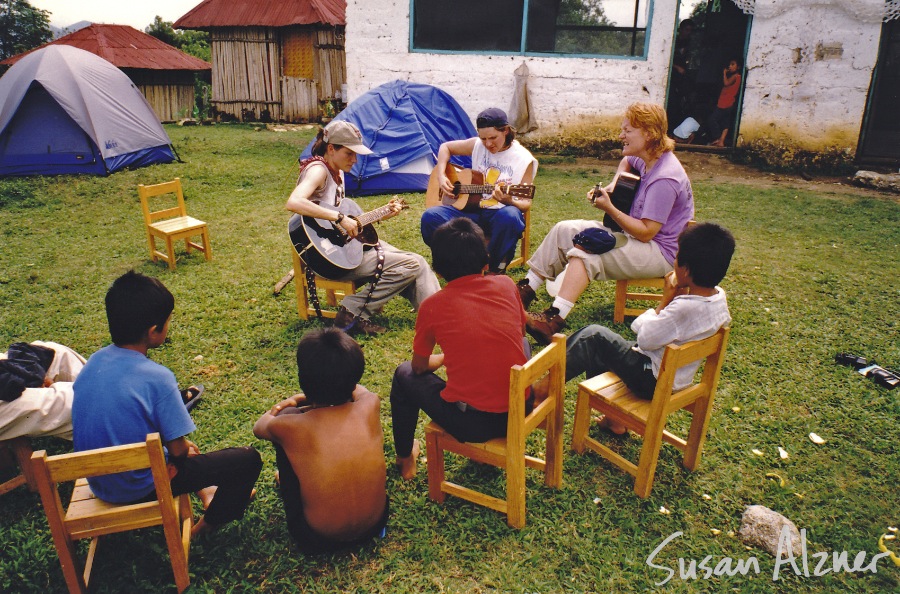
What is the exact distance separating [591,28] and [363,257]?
29.9 ft

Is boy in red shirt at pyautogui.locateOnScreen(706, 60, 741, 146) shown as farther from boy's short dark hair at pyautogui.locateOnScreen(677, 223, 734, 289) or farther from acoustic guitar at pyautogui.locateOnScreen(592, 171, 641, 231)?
boy's short dark hair at pyautogui.locateOnScreen(677, 223, 734, 289)

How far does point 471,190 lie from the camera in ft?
17.7

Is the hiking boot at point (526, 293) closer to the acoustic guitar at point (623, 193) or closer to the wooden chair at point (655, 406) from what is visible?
the acoustic guitar at point (623, 193)

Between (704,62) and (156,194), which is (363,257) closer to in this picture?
(156,194)

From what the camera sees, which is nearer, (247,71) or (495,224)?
(495,224)

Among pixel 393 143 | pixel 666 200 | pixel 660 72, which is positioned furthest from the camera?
pixel 660 72

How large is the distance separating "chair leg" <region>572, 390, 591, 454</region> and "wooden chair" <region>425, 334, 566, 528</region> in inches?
11.5

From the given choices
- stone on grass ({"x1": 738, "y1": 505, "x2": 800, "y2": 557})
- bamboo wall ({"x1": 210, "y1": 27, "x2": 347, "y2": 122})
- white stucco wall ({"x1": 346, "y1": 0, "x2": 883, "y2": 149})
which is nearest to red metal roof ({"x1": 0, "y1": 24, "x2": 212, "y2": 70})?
bamboo wall ({"x1": 210, "y1": 27, "x2": 347, "y2": 122})

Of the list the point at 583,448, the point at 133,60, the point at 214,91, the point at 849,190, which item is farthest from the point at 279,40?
the point at 583,448

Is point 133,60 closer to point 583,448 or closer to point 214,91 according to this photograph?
point 214,91

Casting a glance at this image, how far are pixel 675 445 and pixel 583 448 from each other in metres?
0.47

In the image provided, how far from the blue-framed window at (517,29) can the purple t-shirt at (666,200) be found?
7.46 metres

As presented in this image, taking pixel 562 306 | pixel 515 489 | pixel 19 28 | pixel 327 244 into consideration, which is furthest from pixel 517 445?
pixel 19 28

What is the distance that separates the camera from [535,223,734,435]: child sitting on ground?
277 cm
